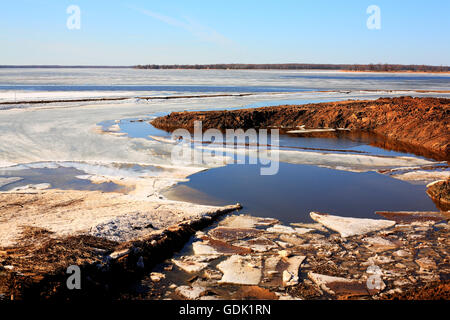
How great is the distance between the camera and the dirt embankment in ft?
53.1

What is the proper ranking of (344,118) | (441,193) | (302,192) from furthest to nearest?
(344,118) < (302,192) < (441,193)

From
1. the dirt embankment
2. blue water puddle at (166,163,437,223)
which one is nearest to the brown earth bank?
blue water puddle at (166,163,437,223)

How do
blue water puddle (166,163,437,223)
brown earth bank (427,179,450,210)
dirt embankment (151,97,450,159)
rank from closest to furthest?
1. blue water puddle (166,163,437,223)
2. brown earth bank (427,179,450,210)
3. dirt embankment (151,97,450,159)

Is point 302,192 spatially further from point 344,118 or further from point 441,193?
point 344,118

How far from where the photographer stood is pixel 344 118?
19.4 meters

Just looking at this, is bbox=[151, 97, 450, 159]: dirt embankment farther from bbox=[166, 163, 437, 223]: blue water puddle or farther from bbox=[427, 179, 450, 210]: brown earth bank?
bbox=[427, 179, 450, 210]: brown earth bank

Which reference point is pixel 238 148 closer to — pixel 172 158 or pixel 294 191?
pixel 172 158

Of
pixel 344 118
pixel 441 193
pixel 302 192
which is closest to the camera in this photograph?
pixel 441 193

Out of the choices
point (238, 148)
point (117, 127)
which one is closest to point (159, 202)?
point (238, 148)

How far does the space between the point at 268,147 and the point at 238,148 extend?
112 centimetres

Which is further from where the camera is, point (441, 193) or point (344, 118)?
point (344, 118)

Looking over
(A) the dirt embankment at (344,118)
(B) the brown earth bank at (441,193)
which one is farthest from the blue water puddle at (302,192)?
(A) the dirt embankment at (344,118)

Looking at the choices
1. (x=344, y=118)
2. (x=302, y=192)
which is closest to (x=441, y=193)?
(x=302, y=192)
